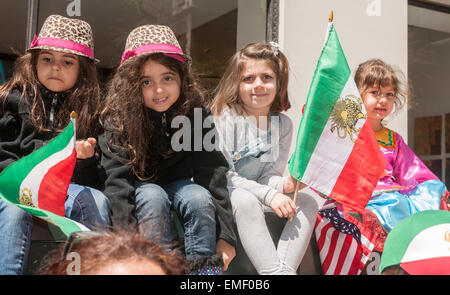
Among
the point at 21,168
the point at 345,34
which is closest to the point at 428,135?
the point at 345,34

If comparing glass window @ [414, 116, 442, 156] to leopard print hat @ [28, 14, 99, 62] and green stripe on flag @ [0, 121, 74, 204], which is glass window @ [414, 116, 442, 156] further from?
green stripe on flag @ [0, 121, 74, 204]

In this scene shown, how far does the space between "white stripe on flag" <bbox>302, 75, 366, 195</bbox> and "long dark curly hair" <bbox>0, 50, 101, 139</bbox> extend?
1.21 meters

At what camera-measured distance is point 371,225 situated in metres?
2.35

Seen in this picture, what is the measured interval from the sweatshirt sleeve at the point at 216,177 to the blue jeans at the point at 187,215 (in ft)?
0.20

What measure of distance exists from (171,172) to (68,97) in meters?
0.74

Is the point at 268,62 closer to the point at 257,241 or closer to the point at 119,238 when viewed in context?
the point at 257,241

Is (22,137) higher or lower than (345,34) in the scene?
lower

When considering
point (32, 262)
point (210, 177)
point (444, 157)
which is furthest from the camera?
point (444, 157)

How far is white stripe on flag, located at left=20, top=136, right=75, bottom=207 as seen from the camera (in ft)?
5.82

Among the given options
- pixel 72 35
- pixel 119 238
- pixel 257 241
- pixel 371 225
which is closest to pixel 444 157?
pixel 371 225

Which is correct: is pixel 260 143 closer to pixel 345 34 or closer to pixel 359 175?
pixel 359 175

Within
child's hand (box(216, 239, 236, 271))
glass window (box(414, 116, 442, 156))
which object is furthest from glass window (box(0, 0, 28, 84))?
glass window (box(414, 116, 442, 156))

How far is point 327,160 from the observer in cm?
216
